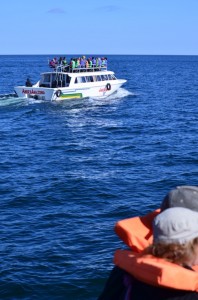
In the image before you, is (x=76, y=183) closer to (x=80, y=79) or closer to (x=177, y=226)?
(x=177, y=226)

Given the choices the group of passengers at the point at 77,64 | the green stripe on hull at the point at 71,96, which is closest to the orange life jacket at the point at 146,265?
the green stripe on hull at the point at 71,96

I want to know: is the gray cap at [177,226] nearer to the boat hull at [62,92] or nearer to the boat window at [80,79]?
the boat hull at [62,92]

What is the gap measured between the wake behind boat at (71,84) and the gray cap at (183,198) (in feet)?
129

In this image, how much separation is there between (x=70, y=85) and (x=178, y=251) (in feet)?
137

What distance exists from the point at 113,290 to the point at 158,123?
109 ft

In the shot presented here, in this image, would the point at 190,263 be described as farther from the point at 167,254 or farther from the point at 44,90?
the point at 44,90

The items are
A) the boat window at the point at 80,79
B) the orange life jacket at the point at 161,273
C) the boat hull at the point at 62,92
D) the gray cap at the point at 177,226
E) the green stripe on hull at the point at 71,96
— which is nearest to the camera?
the orange life jacket at the point at 161,273

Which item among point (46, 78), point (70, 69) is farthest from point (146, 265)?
point (46, 78)

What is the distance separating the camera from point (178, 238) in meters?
2.80

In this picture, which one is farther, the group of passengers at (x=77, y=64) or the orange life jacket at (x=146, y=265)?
the group of passengers at (x=77, y=64)

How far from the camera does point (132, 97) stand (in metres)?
53.8

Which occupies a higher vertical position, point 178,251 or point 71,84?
point 71,84

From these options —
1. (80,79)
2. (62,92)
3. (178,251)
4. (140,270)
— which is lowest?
(62,92)

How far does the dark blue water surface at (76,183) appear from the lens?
11617 mm
